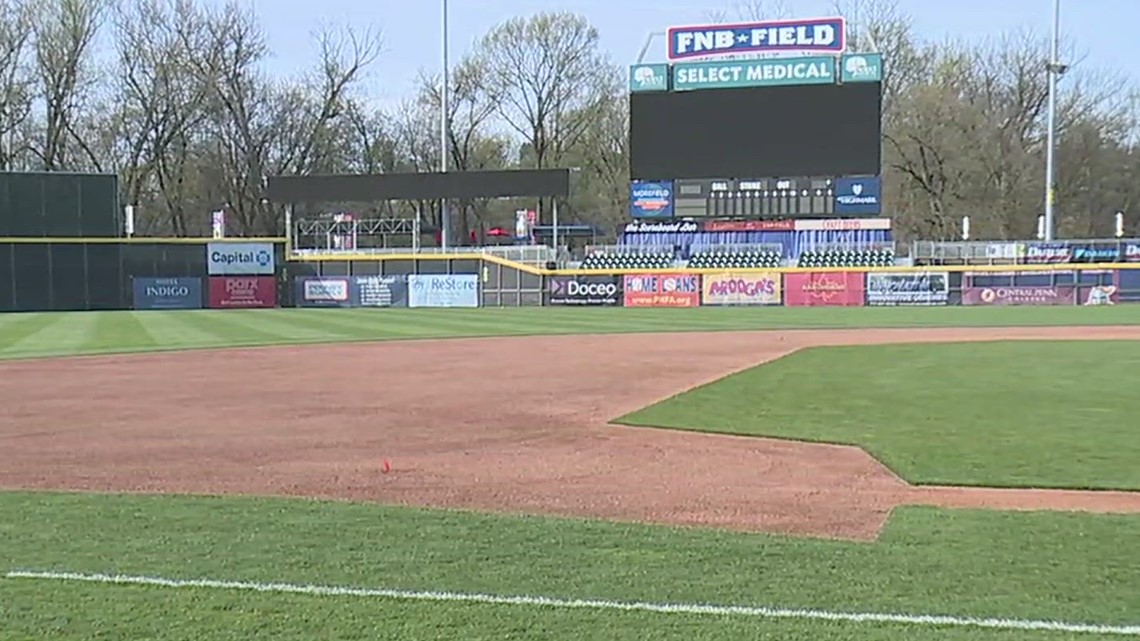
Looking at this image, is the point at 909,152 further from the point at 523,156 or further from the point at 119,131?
the point at 119,131

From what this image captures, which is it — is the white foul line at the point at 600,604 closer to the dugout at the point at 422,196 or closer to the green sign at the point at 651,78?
the green sign at the point at 651,78

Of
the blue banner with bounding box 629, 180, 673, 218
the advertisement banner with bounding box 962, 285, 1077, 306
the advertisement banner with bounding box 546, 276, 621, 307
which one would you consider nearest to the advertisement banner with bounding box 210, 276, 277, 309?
the advertisement banner with bounding box 546, 276, 621, 307

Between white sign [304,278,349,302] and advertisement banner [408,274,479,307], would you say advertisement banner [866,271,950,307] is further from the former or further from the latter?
white sign [304,278,349,302]

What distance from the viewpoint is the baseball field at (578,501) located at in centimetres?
511

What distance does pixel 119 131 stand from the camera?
65.9m

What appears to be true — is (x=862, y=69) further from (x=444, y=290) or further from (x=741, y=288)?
(x=444, y=290)

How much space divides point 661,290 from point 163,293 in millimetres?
22634

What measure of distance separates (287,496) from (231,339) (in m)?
20.7

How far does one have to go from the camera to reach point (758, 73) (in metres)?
43.5

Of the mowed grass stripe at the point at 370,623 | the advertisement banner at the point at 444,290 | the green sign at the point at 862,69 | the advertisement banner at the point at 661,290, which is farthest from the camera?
the advertisement banner at the point at 444,290

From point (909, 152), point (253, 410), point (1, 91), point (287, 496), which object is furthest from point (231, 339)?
point (909, 152)

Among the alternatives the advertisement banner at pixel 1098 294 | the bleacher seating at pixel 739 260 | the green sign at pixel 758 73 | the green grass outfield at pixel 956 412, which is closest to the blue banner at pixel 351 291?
the bleacher seating at pixel 739 260

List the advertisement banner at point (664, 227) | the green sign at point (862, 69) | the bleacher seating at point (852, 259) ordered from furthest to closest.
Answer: the advertisement banner at point (664, 227)
the bleacher seating at point (852, 259)
the green sign at point (862, 69)

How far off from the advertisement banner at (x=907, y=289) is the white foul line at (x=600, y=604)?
41107mm
